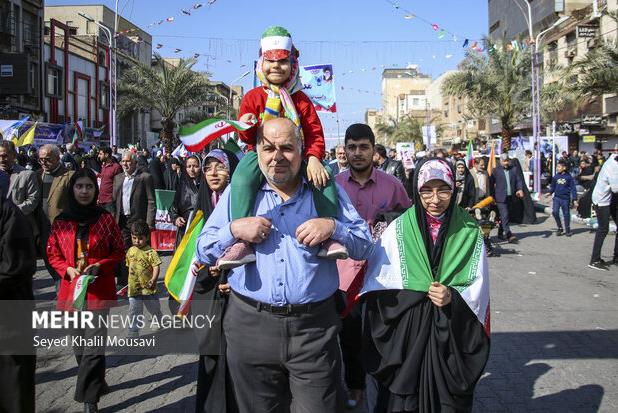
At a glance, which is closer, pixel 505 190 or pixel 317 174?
pixel 317 174

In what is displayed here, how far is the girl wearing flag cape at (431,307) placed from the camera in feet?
10.9

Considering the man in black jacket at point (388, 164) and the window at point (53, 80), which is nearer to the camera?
the man in black jacket at point (388, 164)

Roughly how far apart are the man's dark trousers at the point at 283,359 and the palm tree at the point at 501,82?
2712 centimetres

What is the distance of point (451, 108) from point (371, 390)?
235ft

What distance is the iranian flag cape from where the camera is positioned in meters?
3.33

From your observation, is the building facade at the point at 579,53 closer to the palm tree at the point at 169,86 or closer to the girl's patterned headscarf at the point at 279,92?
the palm tree at the point at 169,86

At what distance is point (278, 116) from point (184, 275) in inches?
54.9

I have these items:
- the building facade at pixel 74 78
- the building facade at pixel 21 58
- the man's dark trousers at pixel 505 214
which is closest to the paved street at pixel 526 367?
the man's dark trousers at pixel 505 214

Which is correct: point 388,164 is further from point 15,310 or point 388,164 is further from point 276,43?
point 15,310

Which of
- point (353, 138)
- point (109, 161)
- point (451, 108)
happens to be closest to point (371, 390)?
point (353, 138)

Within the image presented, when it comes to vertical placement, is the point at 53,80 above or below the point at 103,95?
below

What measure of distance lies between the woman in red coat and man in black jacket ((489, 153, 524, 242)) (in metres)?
9.98

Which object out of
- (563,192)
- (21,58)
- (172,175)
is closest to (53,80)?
(21,58)

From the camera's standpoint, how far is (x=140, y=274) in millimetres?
5984
